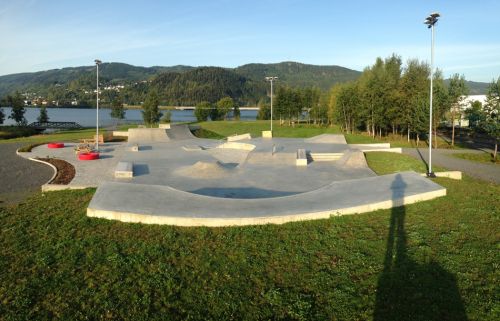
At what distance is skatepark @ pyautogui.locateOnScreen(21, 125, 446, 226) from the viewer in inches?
407

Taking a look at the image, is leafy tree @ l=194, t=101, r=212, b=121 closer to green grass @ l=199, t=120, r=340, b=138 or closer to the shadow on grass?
green grass @ l=199, t=120, r=340, b=138

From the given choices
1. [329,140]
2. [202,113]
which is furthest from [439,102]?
[202,113]

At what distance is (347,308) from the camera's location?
5742 millimetres

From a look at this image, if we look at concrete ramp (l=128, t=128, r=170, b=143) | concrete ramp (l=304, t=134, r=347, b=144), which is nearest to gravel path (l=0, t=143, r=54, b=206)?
concrete ramp (l=128, t=128, r=170, b=143)

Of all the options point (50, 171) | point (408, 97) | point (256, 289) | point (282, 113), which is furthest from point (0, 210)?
point (282, 113)

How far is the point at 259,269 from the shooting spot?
7.22 m

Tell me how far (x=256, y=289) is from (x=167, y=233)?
3535 mm

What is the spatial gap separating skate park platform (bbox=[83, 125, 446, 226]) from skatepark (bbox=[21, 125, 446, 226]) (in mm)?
27

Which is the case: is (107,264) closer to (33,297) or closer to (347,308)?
(33,297)

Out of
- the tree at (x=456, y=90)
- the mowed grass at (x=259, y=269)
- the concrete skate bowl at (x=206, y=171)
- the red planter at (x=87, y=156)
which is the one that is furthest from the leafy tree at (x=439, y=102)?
the red planter at (x=87, y=156)

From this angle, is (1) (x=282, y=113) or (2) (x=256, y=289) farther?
(1) (x=282, y=113)

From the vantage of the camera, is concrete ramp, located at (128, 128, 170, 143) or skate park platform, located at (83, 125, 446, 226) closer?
skate park platform, located at (83, 125, 446, 226)

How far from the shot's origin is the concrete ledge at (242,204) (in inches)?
393

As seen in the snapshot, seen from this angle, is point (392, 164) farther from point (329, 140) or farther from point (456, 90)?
point (456, 90)
